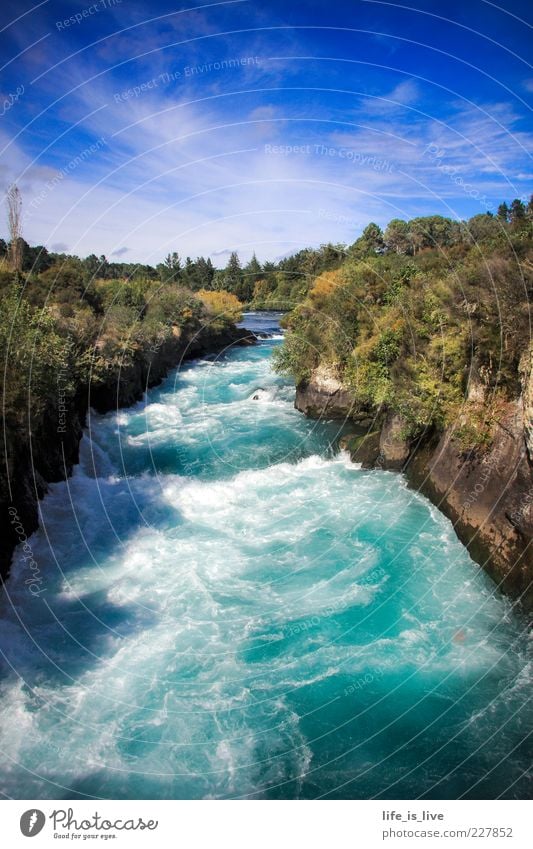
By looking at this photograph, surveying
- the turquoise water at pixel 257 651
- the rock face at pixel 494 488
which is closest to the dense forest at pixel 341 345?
the rock face at pixel 494 488

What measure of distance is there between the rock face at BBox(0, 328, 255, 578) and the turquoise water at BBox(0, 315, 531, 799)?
918mm

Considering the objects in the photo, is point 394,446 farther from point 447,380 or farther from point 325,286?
point 325,286

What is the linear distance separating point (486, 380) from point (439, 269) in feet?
48.9

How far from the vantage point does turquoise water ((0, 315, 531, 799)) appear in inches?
454

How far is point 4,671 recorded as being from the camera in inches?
540

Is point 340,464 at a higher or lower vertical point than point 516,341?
lower

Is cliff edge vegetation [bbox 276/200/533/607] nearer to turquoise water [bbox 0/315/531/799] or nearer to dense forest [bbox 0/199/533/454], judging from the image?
dense forest [bbox 0/199/533/454]

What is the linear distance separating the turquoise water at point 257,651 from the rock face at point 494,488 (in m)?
0.78

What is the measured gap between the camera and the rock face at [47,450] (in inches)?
686

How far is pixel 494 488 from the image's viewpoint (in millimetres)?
18500

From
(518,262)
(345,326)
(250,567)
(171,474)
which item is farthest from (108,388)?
(518,262)

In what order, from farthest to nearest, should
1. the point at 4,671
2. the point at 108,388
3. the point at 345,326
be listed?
the point at 108,388 → the point at 345,326 → the point at 4,671

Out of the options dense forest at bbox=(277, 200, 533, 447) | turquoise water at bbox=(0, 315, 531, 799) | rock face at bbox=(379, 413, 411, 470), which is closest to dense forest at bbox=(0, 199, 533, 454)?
dense forest at bbox=(277, 200, 533, 447)

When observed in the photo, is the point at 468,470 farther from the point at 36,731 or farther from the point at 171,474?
the point at 36,731
